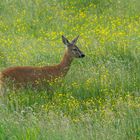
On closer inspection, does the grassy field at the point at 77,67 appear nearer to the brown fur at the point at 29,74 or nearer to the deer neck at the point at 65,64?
the deer neck at the point at 65,64

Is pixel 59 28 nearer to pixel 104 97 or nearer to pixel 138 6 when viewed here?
pixel 138 6

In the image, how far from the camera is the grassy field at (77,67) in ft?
25.8

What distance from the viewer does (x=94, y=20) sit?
16.3 m


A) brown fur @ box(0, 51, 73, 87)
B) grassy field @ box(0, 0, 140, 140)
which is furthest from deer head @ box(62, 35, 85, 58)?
brown fur @ box(0, 51, 73, 87)

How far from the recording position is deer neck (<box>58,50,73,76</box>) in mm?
11539

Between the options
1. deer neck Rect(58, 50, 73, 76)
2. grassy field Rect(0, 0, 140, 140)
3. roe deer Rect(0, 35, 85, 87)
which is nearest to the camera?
grassy field Rect(0, 0, 140, 140)

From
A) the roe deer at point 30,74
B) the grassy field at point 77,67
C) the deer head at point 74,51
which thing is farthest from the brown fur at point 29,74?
the deer head at point 74,51

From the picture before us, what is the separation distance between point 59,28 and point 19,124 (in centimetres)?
814

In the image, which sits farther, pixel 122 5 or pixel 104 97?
pixel 122 5

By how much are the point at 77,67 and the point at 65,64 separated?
0.31m

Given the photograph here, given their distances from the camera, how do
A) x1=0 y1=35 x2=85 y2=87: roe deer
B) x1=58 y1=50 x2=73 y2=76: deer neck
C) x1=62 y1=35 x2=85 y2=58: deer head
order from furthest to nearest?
1. x1=62 y1=35 x2=85 y2=58: deer head
2. x1=58 y1=50 x2=73 y2=76: deer neck
3. x1=0 y1=35 x2=85 y2=87: roe deer

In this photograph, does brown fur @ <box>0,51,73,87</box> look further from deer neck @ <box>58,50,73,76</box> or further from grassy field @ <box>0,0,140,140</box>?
grassy field @ <box>0,0,140,140</box>

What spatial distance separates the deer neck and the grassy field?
0.15 meters

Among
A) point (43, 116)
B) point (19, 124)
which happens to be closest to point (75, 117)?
point (43, 116)
